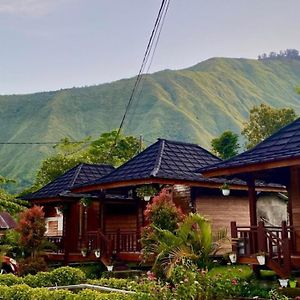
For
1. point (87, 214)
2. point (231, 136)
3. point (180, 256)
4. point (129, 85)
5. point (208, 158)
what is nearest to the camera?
point (180, 256)

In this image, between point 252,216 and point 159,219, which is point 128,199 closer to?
point 159,219

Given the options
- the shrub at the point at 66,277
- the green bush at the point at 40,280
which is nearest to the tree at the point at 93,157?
the shrub at the point at 66,277

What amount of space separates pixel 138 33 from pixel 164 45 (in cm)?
75

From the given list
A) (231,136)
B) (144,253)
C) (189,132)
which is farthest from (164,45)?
(189,132)

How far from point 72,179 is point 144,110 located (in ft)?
339

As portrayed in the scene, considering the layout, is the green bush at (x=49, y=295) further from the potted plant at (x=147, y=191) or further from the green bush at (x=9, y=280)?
the potted plant at (x=147, y=191)

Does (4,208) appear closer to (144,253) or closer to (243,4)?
(144,253)

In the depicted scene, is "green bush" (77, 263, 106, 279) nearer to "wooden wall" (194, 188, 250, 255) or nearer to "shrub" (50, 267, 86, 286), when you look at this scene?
"wooden wall" (194, 188, 250, 255)

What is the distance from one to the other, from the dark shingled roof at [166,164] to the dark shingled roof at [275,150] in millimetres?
3051

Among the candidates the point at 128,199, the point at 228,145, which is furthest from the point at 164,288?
the point at 228,145

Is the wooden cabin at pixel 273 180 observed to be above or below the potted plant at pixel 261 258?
above

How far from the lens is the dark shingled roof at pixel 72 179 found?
24.5m

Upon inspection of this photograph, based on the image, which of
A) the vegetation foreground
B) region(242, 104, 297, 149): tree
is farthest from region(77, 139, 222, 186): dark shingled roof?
region(242, 104, 297, 149): tree

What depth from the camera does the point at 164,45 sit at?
12.9 m
